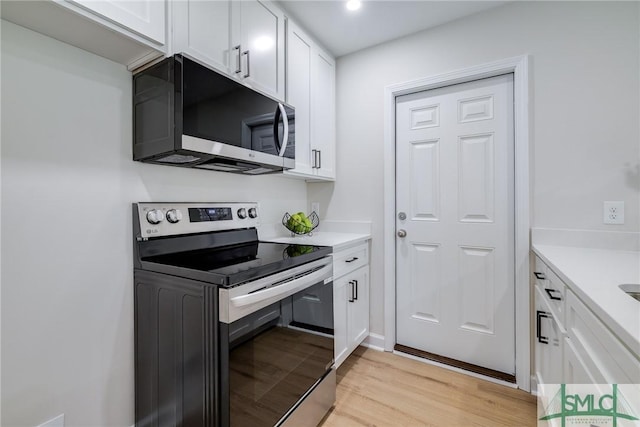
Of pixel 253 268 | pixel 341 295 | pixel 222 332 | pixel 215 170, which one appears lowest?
pixel 341 295

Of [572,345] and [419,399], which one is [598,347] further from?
[419,399]

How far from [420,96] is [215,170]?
1620 mm

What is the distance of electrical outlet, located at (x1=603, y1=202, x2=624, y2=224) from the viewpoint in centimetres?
158

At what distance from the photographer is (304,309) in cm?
142

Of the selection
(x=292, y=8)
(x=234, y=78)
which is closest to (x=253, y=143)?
(x=234, y=78)

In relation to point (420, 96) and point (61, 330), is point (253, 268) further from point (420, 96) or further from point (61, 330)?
point (420, 96)

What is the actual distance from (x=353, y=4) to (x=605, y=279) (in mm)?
1942

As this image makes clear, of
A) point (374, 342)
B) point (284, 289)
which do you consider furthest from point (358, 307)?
point (284, 289)

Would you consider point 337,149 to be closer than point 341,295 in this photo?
No

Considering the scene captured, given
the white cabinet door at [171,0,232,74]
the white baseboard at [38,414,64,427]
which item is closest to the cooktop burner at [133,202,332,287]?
the white baseboard at [38,414,64,427]

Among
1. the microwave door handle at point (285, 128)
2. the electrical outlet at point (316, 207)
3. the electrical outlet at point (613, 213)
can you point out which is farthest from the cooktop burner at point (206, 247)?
the electrical outlet at point (613, 213)

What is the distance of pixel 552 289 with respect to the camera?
1.33m

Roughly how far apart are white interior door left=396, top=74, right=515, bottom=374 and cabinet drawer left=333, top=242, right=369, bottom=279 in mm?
280

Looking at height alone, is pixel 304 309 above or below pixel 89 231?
below
